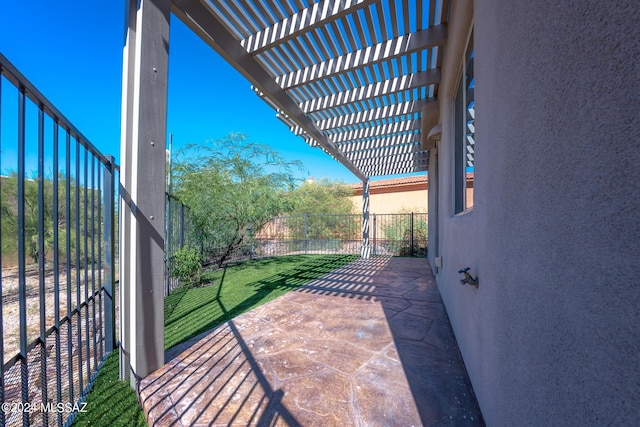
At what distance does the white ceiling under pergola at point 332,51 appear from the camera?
2.75 metres

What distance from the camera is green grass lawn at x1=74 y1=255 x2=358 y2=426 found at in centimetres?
180

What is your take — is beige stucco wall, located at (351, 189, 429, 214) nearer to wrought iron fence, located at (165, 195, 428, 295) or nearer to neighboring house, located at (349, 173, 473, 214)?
neighboring house, located at (349, 173, 473, 214)

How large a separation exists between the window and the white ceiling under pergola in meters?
0.79

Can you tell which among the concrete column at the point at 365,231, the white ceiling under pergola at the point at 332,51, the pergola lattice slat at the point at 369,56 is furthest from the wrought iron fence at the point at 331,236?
the pergola lattice slat at the point at 369,56

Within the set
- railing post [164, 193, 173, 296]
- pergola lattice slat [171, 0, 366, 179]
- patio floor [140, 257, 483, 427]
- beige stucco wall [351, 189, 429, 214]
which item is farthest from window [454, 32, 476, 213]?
beige stucco wall [351, 189, 429, 214]

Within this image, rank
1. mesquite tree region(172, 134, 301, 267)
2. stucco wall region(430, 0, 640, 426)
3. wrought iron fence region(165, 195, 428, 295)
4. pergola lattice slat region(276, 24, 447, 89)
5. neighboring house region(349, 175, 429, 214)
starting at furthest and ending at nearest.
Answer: neighboring house region(349, 175, 429, 214) < wrought iron fence region(165, 195, 428, 295) < mesquite tree region(172, 134, 301, 267) < pergola lattice slat region(276, 24, 447, 89) < stucco wall region(430, 0, 640, 426)

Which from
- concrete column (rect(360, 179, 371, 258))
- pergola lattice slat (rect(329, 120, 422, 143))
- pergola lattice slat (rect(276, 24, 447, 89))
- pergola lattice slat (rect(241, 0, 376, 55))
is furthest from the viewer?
concrete column (rect(360, 179, 371, 258))

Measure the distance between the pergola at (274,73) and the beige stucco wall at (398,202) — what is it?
8985 millimetres

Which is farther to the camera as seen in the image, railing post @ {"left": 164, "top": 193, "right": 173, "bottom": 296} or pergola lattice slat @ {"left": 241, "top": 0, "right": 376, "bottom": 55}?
railing post @ {"left": 164, "top": 193, "right": 173, "bottom": 296}

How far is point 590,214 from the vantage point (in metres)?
0.62

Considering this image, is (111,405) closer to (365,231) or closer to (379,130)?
(379,130)

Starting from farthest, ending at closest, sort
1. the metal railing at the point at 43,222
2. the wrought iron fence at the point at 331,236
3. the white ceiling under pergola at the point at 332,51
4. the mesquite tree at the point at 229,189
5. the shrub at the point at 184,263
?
the wrought iron fence at the point at 331,236, the mesquite tree at the point at 229,189, the shrub at the point at 184,263, the white ceiling under pergola at the point at 332,51, the metal railing at the point at 43,222

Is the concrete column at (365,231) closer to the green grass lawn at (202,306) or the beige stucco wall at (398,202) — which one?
the green grass lawn at (202,306)

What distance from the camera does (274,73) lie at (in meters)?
3.82
